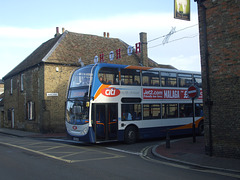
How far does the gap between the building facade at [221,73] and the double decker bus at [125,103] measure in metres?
4.94

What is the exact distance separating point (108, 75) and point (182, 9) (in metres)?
4.90

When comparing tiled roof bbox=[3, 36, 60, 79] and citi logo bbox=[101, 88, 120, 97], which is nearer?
citi logo bbox=[101, 88, 120, 97]

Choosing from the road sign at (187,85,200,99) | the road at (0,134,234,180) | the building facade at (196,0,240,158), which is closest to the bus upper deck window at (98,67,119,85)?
the road sign at (187,85,200,99)

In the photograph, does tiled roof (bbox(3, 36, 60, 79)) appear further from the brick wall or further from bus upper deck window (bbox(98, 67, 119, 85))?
bus upper deck window (bbox(98, 67, 119, 85))

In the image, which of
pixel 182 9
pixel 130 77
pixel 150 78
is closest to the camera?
pixel 182 9

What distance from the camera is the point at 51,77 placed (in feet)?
77.8

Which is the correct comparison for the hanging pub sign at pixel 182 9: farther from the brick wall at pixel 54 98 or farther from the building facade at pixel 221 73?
the brick wall at pixel 54 98

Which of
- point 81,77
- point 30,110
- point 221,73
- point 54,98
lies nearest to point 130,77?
point 81,77

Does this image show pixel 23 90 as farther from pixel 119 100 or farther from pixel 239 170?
pixel 239 170

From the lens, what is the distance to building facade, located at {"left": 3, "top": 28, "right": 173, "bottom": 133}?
23.5m

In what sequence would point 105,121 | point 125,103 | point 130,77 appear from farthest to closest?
point 130,77 < point 125,103 < point 105,121

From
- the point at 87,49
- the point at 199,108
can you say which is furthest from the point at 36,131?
the point at 199,108

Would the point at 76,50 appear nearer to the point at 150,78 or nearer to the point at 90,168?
the point at 150,78

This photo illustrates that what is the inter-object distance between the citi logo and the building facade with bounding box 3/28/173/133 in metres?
7.87
